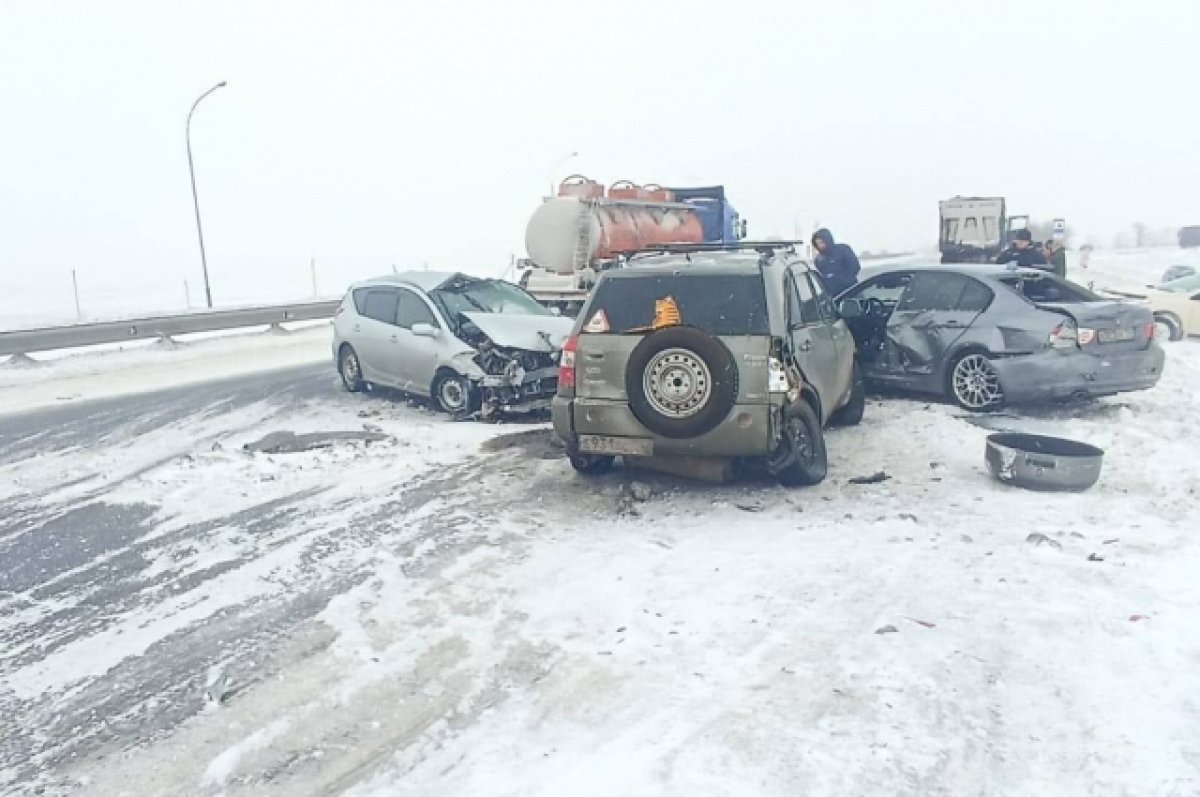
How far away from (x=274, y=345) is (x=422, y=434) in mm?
11093

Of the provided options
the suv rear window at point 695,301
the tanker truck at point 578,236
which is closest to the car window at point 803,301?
the suv rear window at point 695,301

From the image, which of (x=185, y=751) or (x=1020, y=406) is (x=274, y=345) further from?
(x=185, y=751)

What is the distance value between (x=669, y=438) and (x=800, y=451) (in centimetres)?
105

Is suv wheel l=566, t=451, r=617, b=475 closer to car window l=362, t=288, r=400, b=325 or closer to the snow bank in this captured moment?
car window l=362, t=288, r=400, b=325

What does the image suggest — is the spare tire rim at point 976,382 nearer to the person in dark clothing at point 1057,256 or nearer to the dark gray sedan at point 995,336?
the dark gray sedan at point 995,336

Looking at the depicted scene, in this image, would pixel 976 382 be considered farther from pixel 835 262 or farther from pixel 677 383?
pixel 677 383

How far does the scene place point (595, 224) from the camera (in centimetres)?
1694

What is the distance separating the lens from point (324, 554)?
226 inches

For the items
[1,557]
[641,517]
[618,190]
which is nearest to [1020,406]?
[641,517]

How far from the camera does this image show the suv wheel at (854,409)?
878 centimetres

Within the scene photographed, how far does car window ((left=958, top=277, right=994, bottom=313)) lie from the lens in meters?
9.23

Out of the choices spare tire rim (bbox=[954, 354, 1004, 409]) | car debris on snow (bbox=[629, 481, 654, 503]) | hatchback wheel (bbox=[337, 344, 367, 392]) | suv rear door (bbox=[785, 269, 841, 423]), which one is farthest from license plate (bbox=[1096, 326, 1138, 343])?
hatchback wheel (bbox=[337, 344, 367, 392])

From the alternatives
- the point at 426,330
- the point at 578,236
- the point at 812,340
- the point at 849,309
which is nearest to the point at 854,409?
the point at 849,309

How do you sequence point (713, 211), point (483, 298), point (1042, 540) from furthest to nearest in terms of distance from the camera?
point (713, 211), point (483, 298), point (1042, 540)
